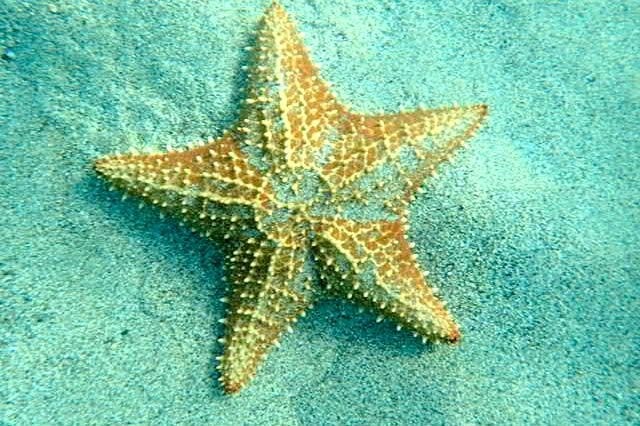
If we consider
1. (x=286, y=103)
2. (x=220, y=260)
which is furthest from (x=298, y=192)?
(x=220, y=260)

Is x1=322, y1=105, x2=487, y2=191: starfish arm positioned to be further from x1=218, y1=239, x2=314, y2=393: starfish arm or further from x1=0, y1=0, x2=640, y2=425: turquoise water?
x1=218, y1=239, x2=314, y2=393: starfish arm

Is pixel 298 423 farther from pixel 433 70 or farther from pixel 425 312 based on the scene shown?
pixel 433 70

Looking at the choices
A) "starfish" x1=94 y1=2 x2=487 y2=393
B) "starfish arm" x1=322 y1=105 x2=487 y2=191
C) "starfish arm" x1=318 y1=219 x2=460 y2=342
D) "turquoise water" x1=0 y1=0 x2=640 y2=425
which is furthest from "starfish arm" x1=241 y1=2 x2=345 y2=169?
"starfish arm" x1=318 y1=219 x2=460 y2=342

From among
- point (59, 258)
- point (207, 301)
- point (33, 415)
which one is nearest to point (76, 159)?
point (59, 258)

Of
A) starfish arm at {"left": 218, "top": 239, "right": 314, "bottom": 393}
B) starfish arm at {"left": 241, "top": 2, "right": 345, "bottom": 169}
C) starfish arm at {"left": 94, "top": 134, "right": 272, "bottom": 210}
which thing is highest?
starfish arm at {"left": 241, "top": 2, "right": 345, "bottom": 169}

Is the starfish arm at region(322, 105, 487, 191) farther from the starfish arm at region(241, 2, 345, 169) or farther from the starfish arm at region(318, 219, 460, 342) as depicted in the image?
the starfish arm at region(318, 219, 460, 342)

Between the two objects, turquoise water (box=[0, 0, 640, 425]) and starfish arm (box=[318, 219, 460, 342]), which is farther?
turquoise water (box=[0, 0, 640, 425])

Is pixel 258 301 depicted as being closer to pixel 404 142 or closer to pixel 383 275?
pixel 383 275

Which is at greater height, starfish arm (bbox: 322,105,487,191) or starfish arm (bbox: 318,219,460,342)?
starfish arm (bbox: 322,105,487,191)
